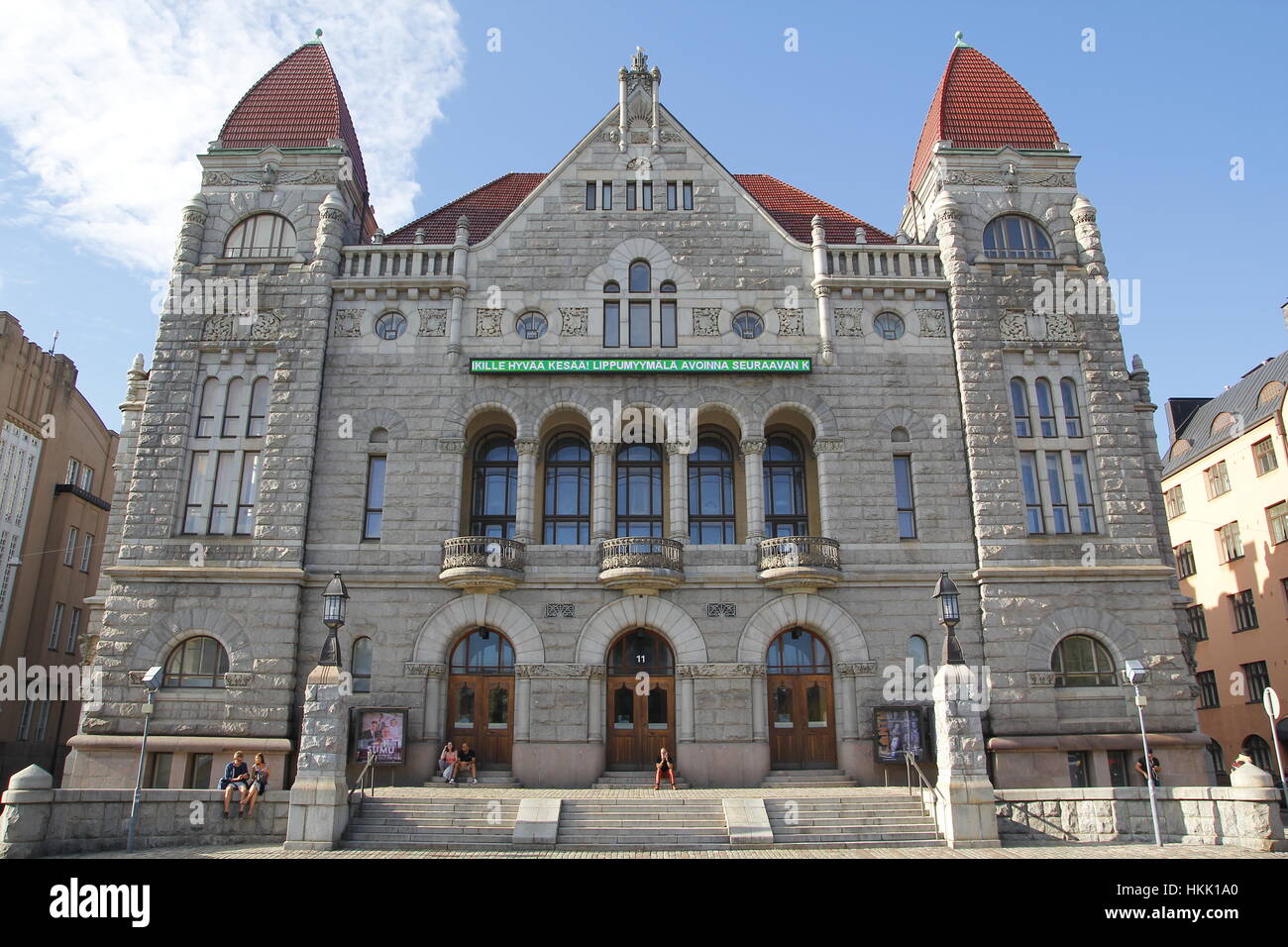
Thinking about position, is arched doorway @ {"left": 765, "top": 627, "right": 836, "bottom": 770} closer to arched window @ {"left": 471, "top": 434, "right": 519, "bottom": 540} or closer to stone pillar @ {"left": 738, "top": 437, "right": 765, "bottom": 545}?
stone pillar @ {"left": 738, "top": 437, "right": 765, "bottom": 545}

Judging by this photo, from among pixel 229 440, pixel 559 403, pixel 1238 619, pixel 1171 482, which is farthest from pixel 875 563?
pixel 1171 482

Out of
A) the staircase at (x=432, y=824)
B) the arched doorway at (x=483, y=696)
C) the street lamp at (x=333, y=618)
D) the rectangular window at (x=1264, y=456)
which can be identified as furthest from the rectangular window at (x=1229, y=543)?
the street lamp at (x=333, y=618)

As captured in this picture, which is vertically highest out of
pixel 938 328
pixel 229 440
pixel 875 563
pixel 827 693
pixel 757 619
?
pixel 938 328

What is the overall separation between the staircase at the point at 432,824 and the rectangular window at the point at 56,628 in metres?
28.3

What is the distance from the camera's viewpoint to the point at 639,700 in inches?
1027

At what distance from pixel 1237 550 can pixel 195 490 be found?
45088 millimetres

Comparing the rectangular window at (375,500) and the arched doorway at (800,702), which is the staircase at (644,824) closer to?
Result: the arched doorway at (800,702)

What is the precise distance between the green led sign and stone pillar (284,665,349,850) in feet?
36.7

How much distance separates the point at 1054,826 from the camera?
2022 cm

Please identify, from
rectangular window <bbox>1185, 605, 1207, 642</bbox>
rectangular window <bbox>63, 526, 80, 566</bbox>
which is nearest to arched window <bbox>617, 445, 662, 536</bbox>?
rectangular window <bbox>63, 526, 80, 566</bbox>

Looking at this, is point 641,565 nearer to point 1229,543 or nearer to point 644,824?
point 644,824

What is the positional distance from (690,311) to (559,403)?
5.37m

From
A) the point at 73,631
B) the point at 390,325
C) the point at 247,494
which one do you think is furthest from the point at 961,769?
the point at 73,631

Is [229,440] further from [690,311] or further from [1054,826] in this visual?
[1054,826]
